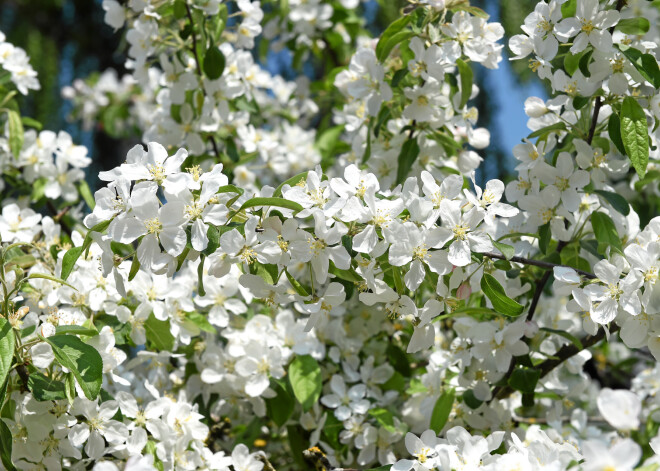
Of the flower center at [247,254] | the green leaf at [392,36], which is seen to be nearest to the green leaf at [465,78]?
the green leaf at [392,36]

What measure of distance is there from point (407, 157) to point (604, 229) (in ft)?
1.66

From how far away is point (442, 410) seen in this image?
1607mm

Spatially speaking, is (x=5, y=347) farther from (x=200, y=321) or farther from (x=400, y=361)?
(x=400, y=361)

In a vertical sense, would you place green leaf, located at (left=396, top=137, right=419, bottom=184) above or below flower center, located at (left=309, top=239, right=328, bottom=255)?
below

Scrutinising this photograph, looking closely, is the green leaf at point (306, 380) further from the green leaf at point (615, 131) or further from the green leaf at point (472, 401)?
the green leaf at point (615, 131)

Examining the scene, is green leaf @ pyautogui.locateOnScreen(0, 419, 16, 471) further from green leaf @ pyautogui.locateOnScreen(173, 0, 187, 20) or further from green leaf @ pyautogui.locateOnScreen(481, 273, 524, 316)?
green leaf @ pyautogui.locateOnScreen(173, 0, 187, 20)

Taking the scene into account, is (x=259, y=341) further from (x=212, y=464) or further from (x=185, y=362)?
(x=212, y=464)

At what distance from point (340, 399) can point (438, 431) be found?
29 cm

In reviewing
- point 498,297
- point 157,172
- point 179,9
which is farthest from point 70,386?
point 179,9

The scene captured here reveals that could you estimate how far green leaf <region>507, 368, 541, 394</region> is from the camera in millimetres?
1505

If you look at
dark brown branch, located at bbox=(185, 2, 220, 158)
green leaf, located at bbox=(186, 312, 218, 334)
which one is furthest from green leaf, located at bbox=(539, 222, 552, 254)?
dark brown branch, located at bbox=(185, 2, 220, 158)

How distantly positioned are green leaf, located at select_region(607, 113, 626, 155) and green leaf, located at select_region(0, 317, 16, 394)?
1.18m

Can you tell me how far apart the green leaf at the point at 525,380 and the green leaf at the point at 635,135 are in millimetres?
468

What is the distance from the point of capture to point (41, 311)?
5.37 ft
